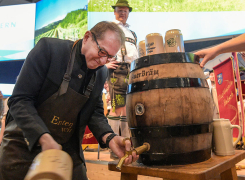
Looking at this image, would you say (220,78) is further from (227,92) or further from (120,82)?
(120,82)

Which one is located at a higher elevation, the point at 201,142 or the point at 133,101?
the point at 133,101

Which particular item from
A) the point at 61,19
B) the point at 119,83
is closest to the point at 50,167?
the point at 119,83

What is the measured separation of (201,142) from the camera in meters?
0.96

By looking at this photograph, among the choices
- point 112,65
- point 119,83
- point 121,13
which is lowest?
point 119,83

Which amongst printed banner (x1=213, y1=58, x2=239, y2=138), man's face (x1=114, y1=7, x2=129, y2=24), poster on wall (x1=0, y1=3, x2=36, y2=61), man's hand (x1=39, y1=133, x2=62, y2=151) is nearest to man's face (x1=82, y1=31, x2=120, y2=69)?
man's hand (x1=39, y1=133, x2=62, y2=151)

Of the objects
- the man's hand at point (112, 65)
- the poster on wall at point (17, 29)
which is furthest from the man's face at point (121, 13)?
the poster on wall at point (17, 29)

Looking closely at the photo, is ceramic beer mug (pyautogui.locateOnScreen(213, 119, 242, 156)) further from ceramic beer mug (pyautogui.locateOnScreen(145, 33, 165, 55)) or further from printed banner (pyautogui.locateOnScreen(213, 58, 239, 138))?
printed banner (pyautogui.locateOnScreen(213, 58, 239, 138))

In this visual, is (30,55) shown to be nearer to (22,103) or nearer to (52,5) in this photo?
(22,103)

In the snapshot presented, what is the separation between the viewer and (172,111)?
36.2 inches

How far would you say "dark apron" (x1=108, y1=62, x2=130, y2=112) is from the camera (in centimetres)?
228

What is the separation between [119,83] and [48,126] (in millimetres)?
1223

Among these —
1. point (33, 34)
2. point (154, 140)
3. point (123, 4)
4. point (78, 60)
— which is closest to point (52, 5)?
point (33, 34)

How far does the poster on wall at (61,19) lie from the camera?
5.53 meters

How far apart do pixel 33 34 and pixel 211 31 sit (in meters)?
5.28
